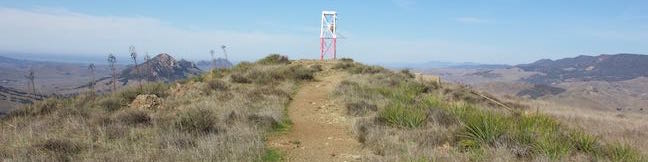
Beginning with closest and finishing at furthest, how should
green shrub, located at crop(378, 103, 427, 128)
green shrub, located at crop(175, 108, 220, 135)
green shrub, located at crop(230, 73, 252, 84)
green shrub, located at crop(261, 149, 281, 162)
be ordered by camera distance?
green shrub, located at crop(261, 149, 281, 162) → green shrub, located at crop(175, 108, 220, 135) → green shrub, located at crop(378, 103, 427, 128) → green shrub, located at crop(230, 73, 252, 84)

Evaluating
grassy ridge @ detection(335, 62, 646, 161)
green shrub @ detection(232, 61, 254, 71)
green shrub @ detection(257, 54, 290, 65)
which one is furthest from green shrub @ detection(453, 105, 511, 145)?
green shrub @ detection(257, 54, 290, 65)

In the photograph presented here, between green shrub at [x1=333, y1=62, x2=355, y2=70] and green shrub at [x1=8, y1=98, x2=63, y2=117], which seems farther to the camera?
green shrub at [x1=333, y1=62, x2=355, y2=70]

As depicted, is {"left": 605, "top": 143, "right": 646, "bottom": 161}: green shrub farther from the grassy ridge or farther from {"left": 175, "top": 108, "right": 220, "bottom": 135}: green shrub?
{"left": 175, "top": 108, "right": 220, "bottom": 135}: green shrub

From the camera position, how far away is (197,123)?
10727 mm

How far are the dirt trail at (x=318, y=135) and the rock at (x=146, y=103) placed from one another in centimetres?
369

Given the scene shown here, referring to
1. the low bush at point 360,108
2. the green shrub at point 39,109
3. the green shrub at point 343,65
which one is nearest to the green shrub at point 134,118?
the low bush at point 360,108

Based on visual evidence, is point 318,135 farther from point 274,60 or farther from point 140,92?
point 274,60

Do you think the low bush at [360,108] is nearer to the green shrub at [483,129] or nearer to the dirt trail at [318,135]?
the dirt trail at [318,135]

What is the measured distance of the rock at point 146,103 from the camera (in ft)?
51.2

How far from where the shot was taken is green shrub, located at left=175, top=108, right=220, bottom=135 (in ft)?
34.4

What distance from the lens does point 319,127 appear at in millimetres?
12516

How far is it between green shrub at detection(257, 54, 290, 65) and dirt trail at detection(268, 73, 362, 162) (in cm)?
1616

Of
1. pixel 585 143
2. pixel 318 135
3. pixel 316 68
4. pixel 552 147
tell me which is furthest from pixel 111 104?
pixel 316 68

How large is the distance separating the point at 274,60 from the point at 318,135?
77.6 ft
